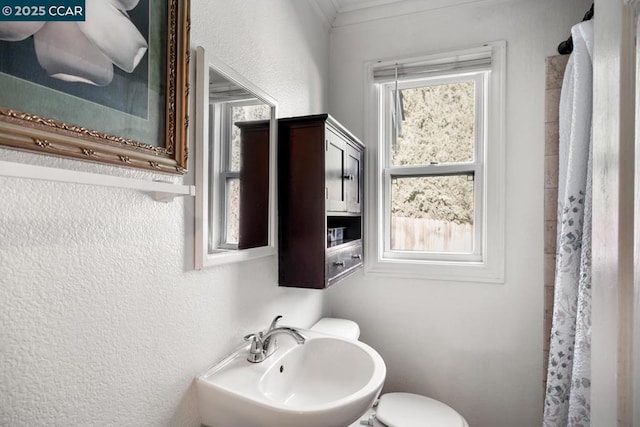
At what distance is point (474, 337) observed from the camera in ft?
6.36

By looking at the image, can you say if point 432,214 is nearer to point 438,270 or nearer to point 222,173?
point 438,270

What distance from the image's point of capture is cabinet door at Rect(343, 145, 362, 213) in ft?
5.83

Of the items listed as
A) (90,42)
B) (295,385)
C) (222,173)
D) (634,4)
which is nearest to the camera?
(634,4)

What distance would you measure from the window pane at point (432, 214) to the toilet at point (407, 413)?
69cm

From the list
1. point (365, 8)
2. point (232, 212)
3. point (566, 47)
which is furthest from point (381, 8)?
point (232, 212)

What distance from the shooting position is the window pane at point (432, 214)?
6.72 feet

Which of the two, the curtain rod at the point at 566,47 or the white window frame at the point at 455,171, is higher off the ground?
the curtain rod at the point at 566,47

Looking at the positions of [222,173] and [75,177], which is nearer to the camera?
[75,177]

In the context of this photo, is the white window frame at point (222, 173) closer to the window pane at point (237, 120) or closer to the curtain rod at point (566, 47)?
the window pane at point (237, 120)

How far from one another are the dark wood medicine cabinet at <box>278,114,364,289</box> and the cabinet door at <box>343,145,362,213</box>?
0.15 meters

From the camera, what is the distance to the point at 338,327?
1898 millimetres

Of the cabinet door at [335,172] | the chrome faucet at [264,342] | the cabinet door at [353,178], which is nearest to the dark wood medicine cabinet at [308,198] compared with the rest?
the cabinet door at [335,172]

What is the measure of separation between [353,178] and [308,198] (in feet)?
1.55

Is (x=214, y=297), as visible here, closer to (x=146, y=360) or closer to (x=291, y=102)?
(x=146, y=360)
